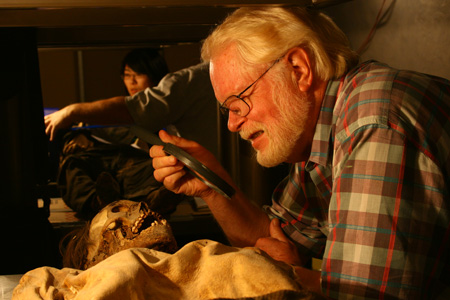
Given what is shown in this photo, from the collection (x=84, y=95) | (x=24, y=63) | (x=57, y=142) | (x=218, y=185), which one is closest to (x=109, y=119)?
(x=57, y=142)

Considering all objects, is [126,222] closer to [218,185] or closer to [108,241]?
[108,241]

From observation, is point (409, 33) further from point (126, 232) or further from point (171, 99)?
point (126, 232)

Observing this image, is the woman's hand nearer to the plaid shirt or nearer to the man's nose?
the man's nose

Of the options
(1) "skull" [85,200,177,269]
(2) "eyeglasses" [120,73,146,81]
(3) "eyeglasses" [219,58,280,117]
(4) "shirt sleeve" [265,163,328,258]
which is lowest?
(4) "shirt sleeve" [265,163,328,258]

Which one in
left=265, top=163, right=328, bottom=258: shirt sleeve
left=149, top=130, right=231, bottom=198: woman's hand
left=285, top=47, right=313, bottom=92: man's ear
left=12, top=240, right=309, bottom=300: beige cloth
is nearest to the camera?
left=12, top=240, right=309, bottom=300: beige cloth

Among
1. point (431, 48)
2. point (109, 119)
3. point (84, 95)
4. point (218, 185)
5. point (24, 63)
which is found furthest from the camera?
point (84, 95)

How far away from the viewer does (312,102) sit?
1.13 m

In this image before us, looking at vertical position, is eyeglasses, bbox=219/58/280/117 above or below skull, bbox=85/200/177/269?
above

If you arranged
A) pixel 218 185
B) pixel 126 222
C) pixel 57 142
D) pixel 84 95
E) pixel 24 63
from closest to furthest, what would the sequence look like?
pixel 218 185, pixel 126 222, pixel 24 63, pixel 57 142, pixel 84 95

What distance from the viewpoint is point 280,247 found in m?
1.29

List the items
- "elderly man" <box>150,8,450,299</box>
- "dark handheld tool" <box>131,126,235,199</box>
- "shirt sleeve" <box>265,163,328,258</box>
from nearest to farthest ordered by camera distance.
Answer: "elderly man" <box>150,8,450,299</box>
"dark handheld tool" <box>131,126,235,199</box>
"shirt sleeve" <box>265,163,328,258</box>

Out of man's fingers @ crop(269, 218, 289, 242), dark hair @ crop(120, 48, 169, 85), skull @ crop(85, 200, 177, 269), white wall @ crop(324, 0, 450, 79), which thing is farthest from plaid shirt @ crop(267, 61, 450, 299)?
dark hair @ crop(120, 48, 169, 85)

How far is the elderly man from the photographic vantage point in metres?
0.77

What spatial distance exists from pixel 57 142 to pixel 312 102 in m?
1.59
